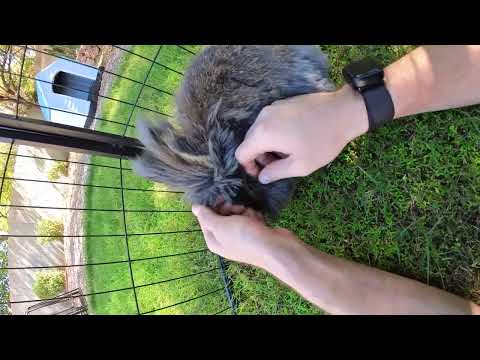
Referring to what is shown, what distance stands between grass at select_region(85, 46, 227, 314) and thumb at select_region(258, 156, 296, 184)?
85 centimetres

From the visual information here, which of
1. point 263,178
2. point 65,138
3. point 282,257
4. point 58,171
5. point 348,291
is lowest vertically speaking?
point 348,291

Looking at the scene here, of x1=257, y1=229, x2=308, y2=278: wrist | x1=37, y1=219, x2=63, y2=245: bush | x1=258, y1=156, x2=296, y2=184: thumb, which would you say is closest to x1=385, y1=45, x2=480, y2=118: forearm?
x1=258, y1=156, x2=296, y2=184: thumb

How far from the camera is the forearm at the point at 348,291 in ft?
5.07

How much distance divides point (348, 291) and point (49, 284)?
122 inches

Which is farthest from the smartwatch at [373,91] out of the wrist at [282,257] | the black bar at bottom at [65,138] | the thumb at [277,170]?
the black bar at bottom at [65,138]

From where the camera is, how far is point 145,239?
2910mm

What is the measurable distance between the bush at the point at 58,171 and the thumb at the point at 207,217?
9.59ft

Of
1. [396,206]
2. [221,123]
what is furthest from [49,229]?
[396,206]

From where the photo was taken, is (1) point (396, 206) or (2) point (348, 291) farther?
(1) point (396, 206)

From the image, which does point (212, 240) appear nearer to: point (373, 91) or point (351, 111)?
point (351, 111)

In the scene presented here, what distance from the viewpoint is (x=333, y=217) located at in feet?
6.68

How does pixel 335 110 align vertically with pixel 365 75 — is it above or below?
below

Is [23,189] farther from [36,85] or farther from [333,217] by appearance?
[333,217]

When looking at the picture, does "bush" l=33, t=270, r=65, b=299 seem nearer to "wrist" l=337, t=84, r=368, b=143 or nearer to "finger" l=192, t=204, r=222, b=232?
"finger" l=192, t=204, r=222, b=232
